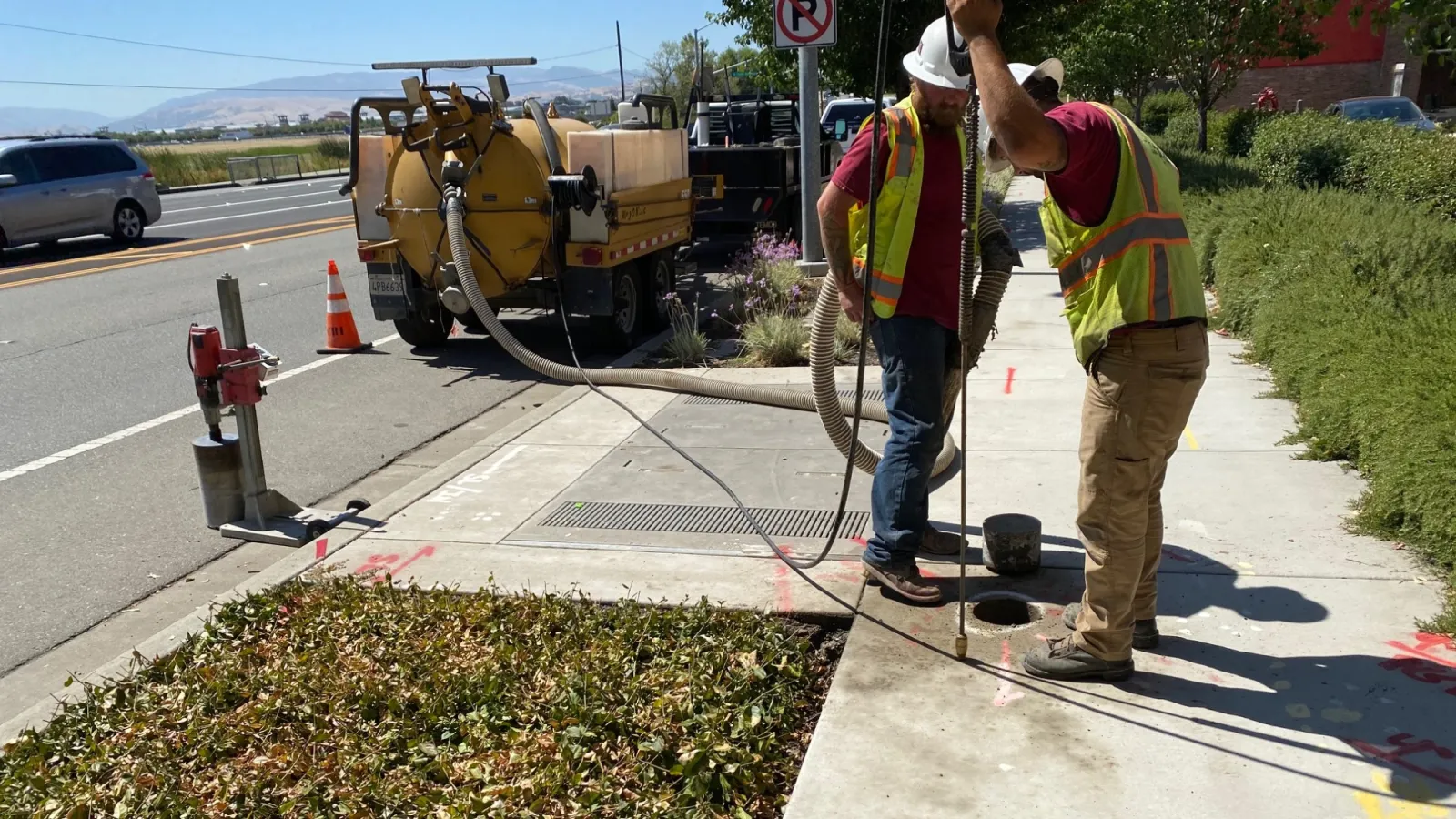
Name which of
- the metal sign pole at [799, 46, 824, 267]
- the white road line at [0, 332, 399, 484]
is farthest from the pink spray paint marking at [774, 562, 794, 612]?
the metal sign pole at [799, 46, 824, 267]

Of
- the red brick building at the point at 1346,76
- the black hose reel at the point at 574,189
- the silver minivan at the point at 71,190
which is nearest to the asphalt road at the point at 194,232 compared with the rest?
the silver minivan at the point at 71,190

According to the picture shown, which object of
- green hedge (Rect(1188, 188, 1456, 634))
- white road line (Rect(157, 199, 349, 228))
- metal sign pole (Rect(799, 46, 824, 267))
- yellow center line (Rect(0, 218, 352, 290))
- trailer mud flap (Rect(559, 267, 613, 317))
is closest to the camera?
green hedge (Rect(1188, 188, 1456, 634))

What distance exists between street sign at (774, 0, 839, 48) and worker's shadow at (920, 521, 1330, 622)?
6.76 metres

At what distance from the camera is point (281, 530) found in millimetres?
5305

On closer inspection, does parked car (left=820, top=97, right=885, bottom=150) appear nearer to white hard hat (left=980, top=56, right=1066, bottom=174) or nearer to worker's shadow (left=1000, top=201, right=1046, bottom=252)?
worker's shadow (left=1000, top=201, right=1046, bottom=252)

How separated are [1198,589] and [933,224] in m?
1.60

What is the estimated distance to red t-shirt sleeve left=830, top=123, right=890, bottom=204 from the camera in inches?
155

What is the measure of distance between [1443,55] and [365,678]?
7933 millimetres

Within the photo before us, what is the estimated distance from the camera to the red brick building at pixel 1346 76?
3809cm

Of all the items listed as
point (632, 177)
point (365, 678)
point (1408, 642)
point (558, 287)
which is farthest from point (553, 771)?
point (632, 177)

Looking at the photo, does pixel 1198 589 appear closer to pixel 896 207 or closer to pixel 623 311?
pixel 896 207

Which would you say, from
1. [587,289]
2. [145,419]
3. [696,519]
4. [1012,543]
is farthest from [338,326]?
[1012,543]

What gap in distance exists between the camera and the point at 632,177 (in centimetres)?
903

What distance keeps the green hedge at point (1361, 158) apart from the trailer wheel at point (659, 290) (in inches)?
261
